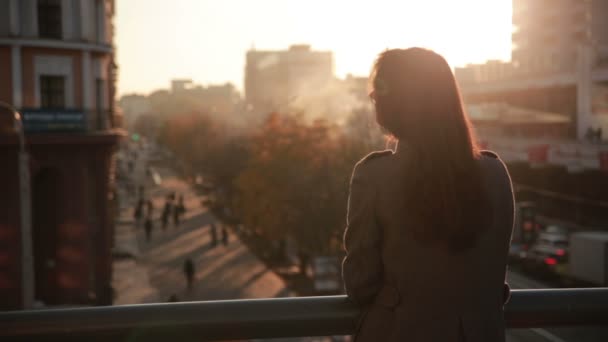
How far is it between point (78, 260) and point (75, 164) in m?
2.93

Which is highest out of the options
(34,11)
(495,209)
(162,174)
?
(34,11)

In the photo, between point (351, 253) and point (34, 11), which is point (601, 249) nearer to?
point (34, 11)

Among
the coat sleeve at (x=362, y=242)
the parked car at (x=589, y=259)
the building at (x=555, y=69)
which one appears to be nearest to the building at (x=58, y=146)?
the parked car at (x=589, y=259)

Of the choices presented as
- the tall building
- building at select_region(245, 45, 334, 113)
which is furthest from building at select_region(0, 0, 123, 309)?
building at select_region(245, 45, 334, 113)

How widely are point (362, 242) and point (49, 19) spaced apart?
22701mm

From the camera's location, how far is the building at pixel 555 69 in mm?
48719

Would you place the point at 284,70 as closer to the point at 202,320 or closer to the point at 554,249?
the point at 554,249

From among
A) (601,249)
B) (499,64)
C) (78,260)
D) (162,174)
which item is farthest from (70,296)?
(162,174)

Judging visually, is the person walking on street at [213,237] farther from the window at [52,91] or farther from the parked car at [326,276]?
the window at [52,91]

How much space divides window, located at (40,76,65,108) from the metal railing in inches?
865

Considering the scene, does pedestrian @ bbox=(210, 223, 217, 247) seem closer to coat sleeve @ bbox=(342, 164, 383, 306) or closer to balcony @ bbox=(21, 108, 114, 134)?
balcony @ bbox=(21, 108, 114, 134)

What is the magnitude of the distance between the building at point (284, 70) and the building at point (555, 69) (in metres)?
87.2

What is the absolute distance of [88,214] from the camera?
24797 mm

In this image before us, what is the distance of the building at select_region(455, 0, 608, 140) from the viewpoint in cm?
4872
